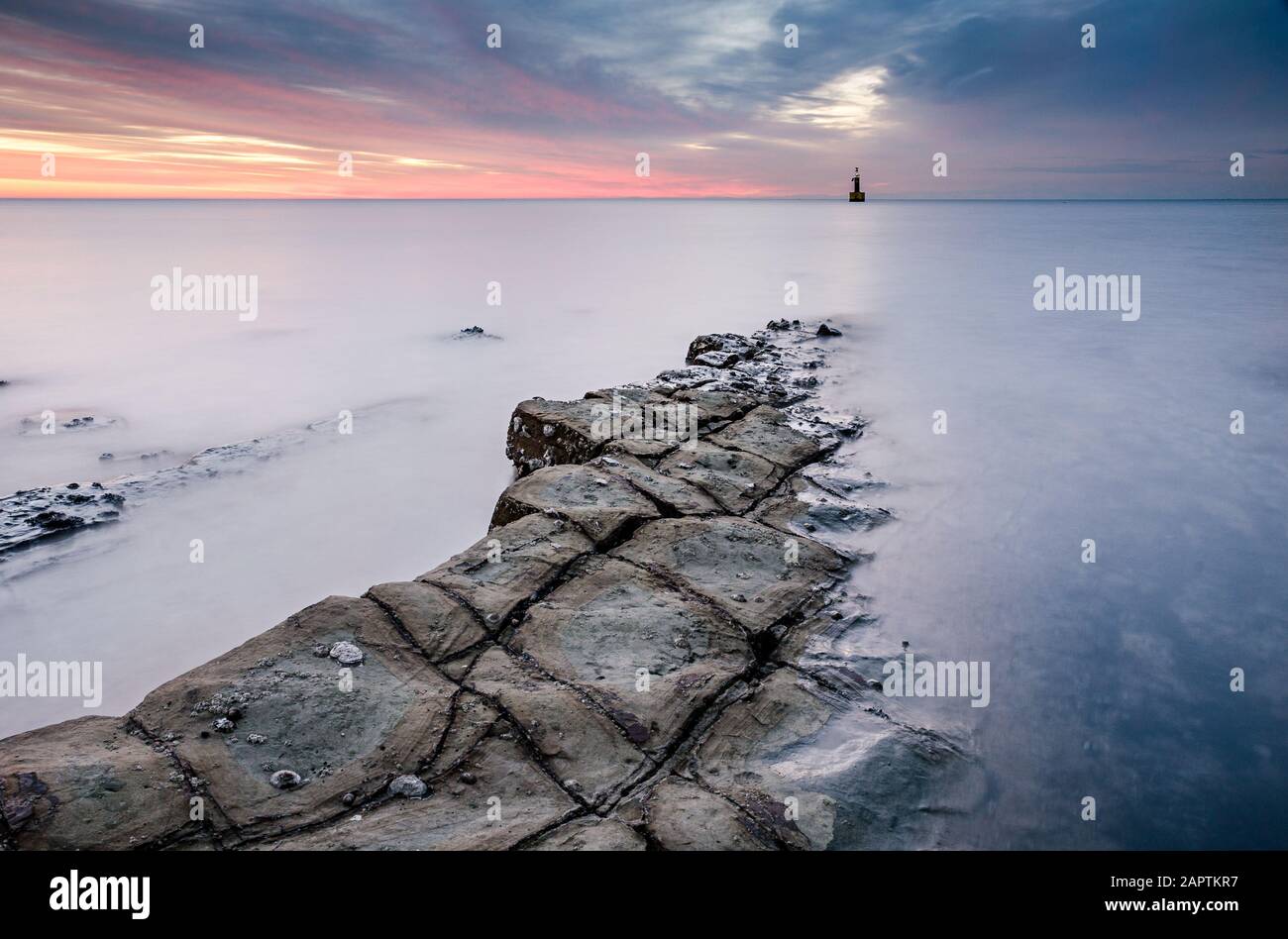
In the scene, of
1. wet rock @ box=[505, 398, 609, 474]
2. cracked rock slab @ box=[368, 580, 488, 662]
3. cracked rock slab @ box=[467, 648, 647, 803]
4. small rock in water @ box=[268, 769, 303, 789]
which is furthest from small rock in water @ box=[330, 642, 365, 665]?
wet rock @ box=[505, 398, 609, 474]


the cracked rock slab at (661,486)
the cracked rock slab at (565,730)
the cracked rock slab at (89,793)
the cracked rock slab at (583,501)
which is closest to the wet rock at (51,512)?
the cracked rock slab at (583,501)

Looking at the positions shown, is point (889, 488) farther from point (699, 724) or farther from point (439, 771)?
point (439, 771)

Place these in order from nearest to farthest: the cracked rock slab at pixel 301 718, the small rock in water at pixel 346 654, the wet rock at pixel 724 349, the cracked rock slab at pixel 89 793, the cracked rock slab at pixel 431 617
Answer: the cracked rock slab at pixel 89 793
the cracked rock slab at pixel 301 718
the small rock in water at pixel 346 654
the cracked rock slab at pixel 431 617
the wet rock at pixel 724 349

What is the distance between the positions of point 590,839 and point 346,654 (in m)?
1.84

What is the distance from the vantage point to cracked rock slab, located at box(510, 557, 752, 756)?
3.77m

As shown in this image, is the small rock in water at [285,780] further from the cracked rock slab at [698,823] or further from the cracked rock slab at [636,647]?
the cracked rock slab at [698,823]

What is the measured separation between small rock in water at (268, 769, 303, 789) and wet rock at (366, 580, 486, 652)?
3.19ft

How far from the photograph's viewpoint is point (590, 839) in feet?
9.49

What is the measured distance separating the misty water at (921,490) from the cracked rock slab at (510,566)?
2.02m

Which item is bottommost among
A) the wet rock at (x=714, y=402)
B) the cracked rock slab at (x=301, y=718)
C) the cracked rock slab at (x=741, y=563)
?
the cracked rock slab at (x=301, y=718)

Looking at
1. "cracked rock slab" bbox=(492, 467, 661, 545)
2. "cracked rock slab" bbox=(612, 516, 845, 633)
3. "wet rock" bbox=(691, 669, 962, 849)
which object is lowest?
"wet rock" bbox=(691, 669, 962, 849)

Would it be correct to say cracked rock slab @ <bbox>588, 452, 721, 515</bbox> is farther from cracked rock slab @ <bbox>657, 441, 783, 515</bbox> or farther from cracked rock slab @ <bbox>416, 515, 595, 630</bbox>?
cracked rock slab @ <bbox>416, 515, 595, 630</bbox>

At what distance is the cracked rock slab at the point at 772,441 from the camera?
297 inches
